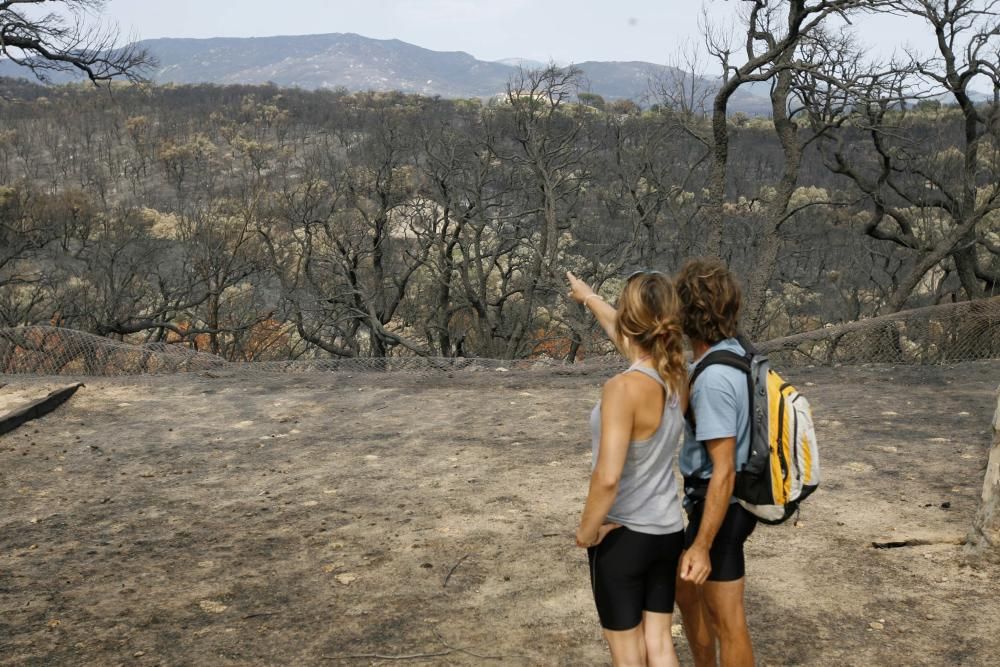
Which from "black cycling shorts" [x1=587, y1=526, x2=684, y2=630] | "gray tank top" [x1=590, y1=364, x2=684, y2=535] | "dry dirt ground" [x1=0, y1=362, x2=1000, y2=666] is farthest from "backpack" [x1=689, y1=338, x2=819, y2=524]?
"dry dirt ground" [x1=0, y1=362, x2=1000, y2=666]

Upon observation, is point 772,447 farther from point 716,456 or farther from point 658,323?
point 658,323

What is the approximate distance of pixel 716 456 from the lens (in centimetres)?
246

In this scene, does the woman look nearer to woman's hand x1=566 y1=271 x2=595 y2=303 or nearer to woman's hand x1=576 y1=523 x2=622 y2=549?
woman's hand x1=576 y1=523 x2=622 y2=549

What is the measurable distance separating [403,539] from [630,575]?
2.80m

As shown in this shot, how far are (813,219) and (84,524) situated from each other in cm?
3247

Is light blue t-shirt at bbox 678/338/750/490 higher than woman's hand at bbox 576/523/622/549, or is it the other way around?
light blue t-shirt at bbox 678/338/750/490

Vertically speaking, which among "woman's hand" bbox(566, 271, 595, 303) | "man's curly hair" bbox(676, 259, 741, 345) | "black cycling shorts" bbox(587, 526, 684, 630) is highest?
"man's curly hair" bbox(676, 259, 741, 345)

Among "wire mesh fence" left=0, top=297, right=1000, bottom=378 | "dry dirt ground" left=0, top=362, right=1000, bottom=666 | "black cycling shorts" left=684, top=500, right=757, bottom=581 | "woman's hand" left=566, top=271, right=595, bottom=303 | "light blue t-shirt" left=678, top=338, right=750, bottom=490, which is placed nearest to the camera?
"light blue t-shirt" left=678, top=338, right=750, bottom=490

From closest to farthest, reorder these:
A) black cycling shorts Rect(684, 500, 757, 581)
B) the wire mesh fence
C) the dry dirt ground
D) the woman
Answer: the woman, black cycling shorts Rect(684, 500, 757, 581), the dry dirt ground, the wire mesh fence

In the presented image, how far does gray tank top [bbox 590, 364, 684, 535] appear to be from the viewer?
2.40m

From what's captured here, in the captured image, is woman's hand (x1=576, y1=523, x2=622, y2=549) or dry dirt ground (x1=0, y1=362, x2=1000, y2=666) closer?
woman's hand (x1=576, y1=523, x2=622, y2=549)

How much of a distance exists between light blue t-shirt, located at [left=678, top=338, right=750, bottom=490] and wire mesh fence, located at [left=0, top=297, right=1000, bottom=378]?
8.17 meters

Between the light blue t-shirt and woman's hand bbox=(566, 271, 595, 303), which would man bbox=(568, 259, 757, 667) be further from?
woman's hand bbox=(566, 271, 595, 303)

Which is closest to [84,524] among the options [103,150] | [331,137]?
[331,137]
